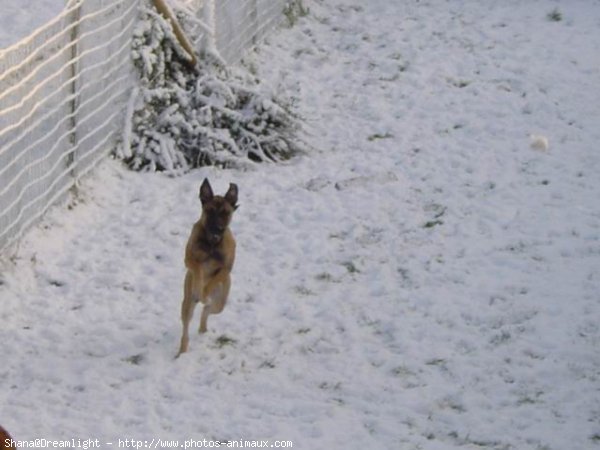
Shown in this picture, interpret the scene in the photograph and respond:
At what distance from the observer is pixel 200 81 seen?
11078 millimetres

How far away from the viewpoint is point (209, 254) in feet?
24.3

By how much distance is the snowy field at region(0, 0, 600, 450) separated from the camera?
22.4 ft

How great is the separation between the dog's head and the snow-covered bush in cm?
308

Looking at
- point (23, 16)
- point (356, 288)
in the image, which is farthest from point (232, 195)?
point (23, 16)

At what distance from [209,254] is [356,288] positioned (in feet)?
4.97

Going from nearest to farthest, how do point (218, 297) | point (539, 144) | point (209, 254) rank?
1. point (209, 254)
2. point (218, 297)
3. point (539, 144)

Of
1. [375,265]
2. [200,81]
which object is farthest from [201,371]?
[200,81]

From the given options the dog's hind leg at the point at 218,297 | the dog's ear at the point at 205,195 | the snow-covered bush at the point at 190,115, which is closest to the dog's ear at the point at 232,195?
the dog's ear at the point at 205,195

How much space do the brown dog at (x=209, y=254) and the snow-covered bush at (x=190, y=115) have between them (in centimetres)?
301

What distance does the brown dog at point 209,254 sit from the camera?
7.32m

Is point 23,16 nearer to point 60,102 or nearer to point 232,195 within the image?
point 60,102

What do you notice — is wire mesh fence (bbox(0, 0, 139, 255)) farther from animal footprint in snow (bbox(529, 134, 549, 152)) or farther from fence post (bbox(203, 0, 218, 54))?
animal footprint in snow (bbox(529, 134, 549, 152))

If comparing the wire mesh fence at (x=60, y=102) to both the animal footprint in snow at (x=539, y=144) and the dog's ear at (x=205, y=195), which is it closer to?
the dog's ear at (x=205, y=195)

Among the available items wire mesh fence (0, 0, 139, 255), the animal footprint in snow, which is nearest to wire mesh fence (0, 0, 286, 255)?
wire mesh fence (0, 0, 139, 255)
